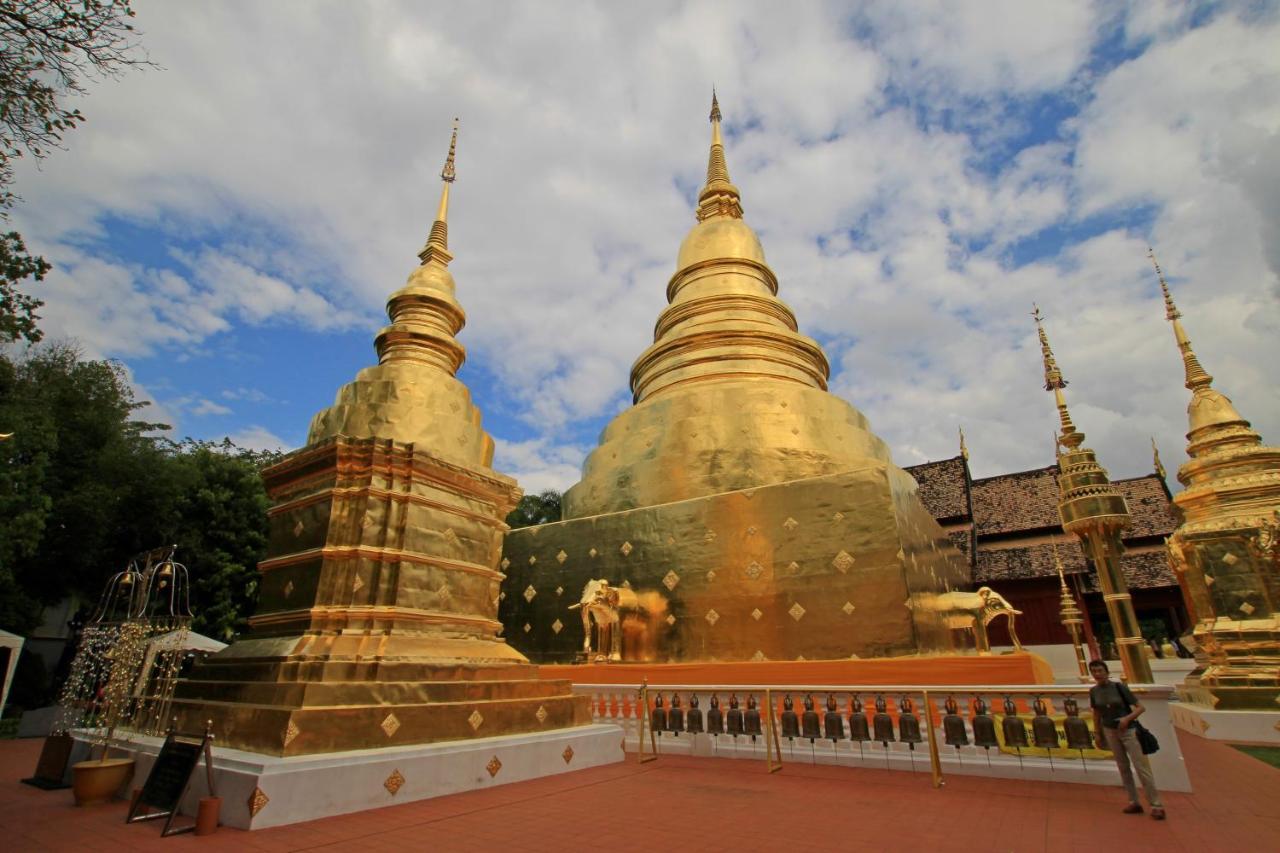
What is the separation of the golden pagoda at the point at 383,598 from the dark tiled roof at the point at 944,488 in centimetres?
1761

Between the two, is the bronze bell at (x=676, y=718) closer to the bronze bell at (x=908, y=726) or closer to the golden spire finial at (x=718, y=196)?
the bronze bell at (x=908, y=726)

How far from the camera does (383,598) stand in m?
5.66

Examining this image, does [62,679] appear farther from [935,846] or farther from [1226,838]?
[1226,838]

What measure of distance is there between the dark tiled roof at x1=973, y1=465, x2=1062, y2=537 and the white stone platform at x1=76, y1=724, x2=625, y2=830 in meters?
20.4

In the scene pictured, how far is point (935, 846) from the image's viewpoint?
3652 millimetres

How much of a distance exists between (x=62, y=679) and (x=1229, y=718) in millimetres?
24962

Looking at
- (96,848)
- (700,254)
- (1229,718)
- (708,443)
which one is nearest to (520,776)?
(96,848)

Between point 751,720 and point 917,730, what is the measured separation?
158cm

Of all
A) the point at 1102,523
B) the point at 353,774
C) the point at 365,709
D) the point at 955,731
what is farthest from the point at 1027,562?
the point at 353,774

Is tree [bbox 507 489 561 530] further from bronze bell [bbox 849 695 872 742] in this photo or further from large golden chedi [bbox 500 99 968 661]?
bronze bell [bbox 849 695 872 742]

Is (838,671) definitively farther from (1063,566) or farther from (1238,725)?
(1063,566)

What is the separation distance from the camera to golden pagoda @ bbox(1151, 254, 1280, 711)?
31.8ft

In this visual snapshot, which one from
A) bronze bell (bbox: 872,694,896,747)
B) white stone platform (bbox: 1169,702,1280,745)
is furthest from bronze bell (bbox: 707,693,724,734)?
white stone platform (bbox: 1169,702,1280,745)

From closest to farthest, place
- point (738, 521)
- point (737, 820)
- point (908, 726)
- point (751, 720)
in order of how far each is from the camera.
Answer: point (737, 820)
point (908, 726)
point (751, 720)
point (738, 521)
